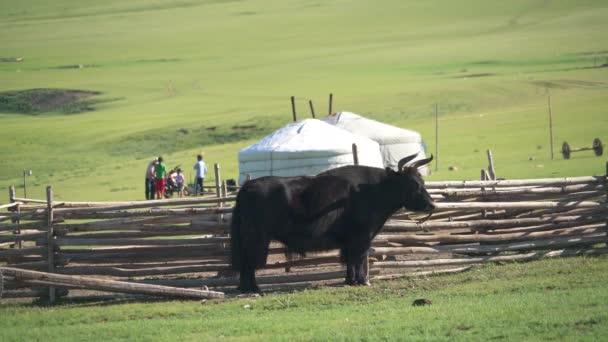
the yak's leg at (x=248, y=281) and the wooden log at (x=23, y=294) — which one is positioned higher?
the yak's leg at (x=248, y=281)

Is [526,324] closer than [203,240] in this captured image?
Yes

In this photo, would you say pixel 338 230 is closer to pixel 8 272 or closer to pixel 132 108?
pixel 8 272

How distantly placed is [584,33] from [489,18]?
22.3 meters

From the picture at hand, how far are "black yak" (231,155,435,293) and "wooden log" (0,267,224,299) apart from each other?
27.0 inches

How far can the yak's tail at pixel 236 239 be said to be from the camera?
1208 centimetres

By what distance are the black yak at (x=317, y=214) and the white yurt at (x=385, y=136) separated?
17.6 m

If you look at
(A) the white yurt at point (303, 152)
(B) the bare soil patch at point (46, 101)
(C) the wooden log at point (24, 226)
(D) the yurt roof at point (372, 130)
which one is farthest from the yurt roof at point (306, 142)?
(B) the bare soil patch at point (46, 101)

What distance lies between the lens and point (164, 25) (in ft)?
412

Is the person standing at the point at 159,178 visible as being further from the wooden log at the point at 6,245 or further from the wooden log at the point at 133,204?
the wooden log at the point at 133,204

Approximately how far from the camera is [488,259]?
1341cm

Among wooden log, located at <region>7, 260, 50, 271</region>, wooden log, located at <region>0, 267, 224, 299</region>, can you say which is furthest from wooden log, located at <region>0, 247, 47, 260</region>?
wooden log, located at <region>0, 267, 224, 299</region>

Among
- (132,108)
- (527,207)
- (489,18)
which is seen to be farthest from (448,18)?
(527,207)

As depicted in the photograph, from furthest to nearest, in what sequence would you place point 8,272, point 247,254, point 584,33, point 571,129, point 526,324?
point 584,33 < point 571,129 < point 247,254 < point 8,272 < point 526,324

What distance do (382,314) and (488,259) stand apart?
381 centimetres
